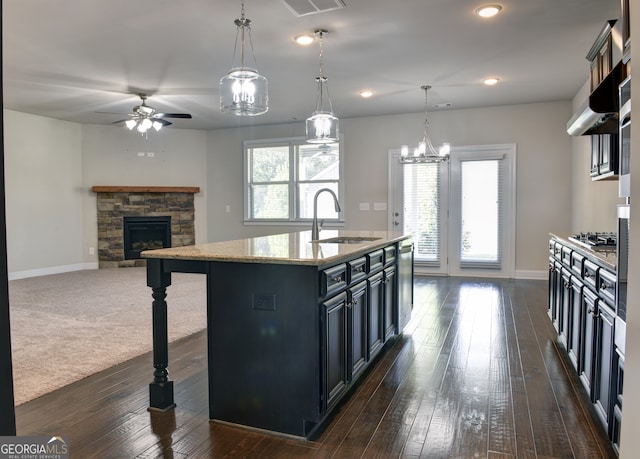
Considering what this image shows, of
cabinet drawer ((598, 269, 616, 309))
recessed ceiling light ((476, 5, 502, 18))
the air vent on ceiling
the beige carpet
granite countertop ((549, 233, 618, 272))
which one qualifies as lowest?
the beige carpet

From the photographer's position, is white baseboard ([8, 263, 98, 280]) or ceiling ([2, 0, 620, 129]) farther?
white baseboard ([8, 263, 98, 280])

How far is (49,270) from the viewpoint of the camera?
25.3 ft

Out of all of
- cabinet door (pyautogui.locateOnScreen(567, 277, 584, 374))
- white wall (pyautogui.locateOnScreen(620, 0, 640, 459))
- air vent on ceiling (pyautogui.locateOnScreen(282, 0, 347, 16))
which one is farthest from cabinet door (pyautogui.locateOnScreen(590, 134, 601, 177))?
white wall (pyautogui.locateOnScreen(620, 0, 640, 459))

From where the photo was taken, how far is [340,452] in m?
2.08

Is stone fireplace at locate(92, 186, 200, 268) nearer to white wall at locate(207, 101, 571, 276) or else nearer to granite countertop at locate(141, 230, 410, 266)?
white wall at locate(207, 101, 571, 276)

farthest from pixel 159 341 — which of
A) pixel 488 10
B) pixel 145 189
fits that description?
pixel 145 189

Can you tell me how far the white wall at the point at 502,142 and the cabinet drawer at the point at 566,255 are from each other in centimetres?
382

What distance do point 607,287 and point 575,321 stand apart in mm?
842

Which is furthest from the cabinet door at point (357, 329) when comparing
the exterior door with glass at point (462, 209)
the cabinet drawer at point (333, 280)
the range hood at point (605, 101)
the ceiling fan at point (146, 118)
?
the exterior door with glass at point (462, 209)

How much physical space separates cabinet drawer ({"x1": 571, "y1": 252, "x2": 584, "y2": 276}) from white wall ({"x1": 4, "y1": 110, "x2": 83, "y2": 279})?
7312mm

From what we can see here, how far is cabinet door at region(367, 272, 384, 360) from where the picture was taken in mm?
2994

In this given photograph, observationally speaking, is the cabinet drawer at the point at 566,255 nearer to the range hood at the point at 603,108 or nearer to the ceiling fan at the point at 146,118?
the range hood at the point at 603,108

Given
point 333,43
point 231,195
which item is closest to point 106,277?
point 231,195

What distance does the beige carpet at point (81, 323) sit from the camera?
10.3ft
